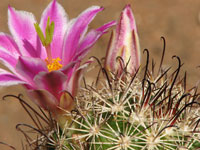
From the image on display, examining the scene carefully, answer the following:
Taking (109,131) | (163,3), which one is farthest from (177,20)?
(109,131)

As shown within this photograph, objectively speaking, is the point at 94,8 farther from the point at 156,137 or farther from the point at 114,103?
the point at 156,137

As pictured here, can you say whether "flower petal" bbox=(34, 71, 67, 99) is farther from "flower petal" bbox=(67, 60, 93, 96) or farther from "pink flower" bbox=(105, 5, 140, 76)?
"pink flower" bbox=(105, 5, 140, 76)

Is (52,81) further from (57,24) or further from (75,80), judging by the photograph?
(57,24)

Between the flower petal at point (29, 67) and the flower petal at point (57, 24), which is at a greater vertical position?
the flower petal at point (57, 24)

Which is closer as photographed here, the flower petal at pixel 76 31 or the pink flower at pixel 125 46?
the flower petal at pixel 76 31

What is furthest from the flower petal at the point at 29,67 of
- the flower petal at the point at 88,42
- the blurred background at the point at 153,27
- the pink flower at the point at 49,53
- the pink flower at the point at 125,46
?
the blurred background at the point at 153,27

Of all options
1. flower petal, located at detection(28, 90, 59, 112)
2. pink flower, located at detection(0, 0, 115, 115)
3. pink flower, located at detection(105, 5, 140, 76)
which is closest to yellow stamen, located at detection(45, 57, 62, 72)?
pink flower, located at detection(0, 0, 115, 115)

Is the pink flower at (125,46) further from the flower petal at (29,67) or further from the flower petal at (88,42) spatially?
the flower petal at (29,67)
